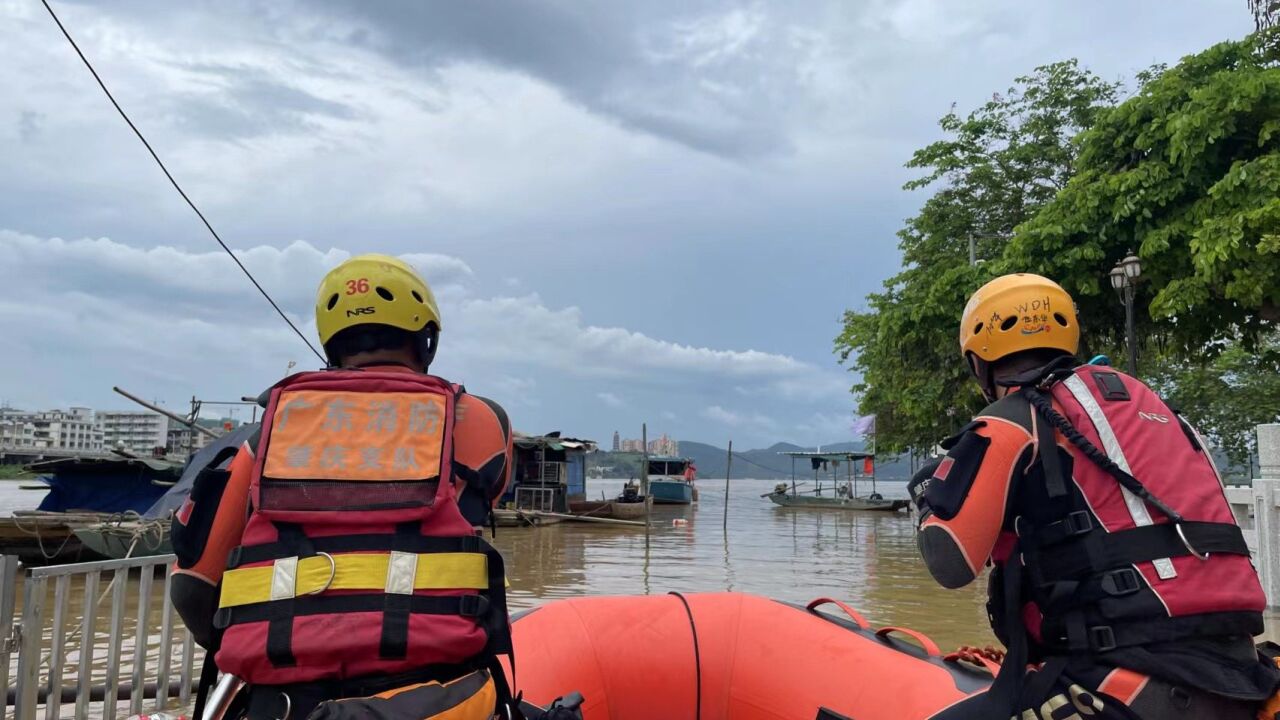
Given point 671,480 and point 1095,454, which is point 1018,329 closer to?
point 1095,454

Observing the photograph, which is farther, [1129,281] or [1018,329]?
[1129,281]

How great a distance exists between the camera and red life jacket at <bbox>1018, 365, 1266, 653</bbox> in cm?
195

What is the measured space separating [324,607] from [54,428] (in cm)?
14923

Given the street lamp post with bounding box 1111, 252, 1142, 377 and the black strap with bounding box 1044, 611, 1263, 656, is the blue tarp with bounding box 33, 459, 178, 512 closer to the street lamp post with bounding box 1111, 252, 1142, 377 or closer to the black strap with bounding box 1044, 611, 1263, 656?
the street lamp post with bounding box 1111, 252, 1142, 377

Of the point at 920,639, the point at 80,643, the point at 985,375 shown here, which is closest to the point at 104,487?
the point at 80,643

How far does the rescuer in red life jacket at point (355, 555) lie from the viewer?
1749 millimetres

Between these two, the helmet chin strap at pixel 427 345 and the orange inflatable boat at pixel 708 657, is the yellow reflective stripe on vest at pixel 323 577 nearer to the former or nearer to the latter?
the helmet chin strap at pixel 427 345

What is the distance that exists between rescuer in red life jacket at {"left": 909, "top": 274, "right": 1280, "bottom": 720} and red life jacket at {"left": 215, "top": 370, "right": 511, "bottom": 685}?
121cm

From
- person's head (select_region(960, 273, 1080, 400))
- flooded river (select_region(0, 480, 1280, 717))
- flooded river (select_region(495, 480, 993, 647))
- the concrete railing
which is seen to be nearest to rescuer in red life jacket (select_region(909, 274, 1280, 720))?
person's head (select_region(960, 273, 1080, 400))

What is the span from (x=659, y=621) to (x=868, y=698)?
1.00 m

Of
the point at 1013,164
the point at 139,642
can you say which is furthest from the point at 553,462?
the point at 139,642

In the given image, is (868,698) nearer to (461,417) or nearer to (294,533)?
(461,417)

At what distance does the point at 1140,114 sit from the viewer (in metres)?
13.3

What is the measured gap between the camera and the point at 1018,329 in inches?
95.0
